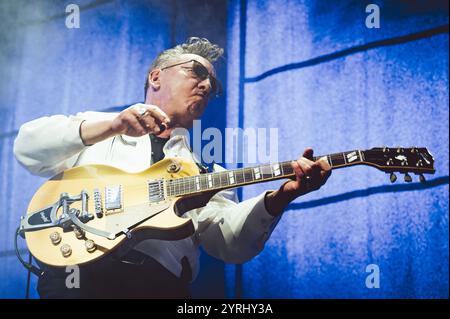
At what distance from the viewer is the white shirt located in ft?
6.99

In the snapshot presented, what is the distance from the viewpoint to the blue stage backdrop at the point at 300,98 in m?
2.34

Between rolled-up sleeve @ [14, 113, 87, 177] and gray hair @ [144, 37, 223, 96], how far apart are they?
47 cm

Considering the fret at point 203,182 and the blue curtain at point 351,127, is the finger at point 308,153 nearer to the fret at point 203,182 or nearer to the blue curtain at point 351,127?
the fret at point 203,182

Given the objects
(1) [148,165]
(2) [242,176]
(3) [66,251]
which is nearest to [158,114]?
(1) [148,165]

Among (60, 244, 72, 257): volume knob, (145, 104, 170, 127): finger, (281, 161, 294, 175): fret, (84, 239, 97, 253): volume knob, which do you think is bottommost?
(60, 244, 72, 257): volume knob

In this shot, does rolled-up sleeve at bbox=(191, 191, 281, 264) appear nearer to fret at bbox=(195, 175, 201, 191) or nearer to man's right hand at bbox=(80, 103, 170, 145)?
fret at bbox=(195, 175, 201, 191)

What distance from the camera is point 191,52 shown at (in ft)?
8.21

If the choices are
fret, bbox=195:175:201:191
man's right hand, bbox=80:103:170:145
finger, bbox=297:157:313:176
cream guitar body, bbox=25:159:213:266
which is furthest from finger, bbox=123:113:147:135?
finger, bbox=297:157:313:176

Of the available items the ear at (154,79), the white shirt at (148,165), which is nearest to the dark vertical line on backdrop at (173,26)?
the ear at (154,79)

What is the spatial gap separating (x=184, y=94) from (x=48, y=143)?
1.88 feet

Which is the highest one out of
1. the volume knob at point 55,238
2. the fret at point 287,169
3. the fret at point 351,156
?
the fret at point 351,156

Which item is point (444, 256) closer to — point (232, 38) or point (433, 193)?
point (433, 193)

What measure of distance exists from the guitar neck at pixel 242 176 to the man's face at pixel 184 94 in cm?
37

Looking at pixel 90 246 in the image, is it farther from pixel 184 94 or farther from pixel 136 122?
pixel 184 94
